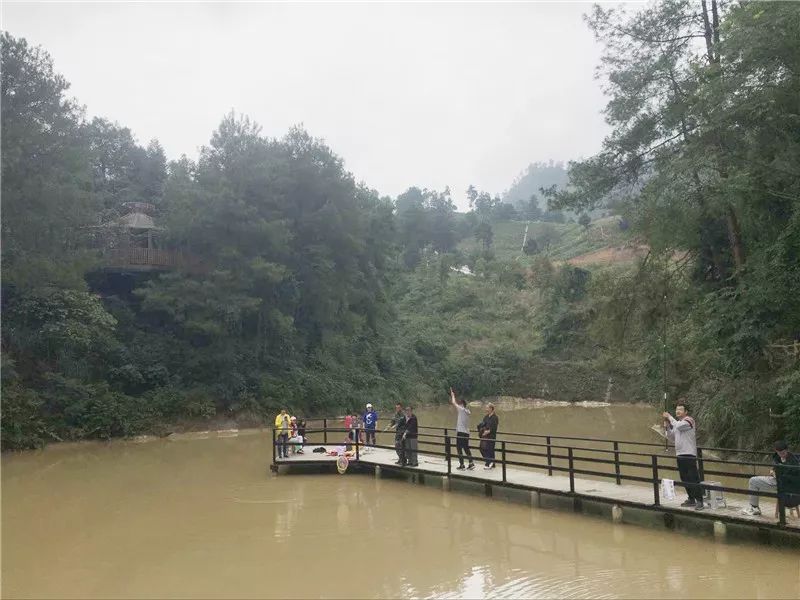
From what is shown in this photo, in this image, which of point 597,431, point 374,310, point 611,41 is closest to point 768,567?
point 611,41

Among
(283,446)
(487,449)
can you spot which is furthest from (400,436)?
(283,446)

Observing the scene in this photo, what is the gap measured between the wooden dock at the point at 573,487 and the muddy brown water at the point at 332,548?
0.36 m

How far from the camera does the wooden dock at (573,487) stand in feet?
32.0

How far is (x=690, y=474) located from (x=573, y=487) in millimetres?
2234

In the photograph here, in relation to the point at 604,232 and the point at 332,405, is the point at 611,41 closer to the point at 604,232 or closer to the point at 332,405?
the point at 332,405

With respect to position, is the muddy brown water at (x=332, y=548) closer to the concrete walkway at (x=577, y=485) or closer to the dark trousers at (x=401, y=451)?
the concrete walkway at (x=577, y=485)

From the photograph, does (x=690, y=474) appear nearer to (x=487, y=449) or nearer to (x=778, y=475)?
(x=778, y=475)

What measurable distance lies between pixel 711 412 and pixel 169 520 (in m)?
12.8

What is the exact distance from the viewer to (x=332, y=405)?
111 feet

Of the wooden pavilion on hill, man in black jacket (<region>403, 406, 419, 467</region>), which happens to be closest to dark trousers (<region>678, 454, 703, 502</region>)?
man in black jacket (<region>403, 406, 419, 467</region>)

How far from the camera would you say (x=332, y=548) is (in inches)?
393

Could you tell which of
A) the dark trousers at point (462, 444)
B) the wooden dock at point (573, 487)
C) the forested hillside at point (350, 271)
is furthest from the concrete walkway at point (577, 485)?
the forested hillside at point (350, 271)

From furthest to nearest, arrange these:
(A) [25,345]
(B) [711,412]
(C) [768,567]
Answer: (A) [25,345] → (B) [711,412] → (C) [768,567]

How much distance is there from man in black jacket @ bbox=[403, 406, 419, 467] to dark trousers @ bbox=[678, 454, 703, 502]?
6381mm
